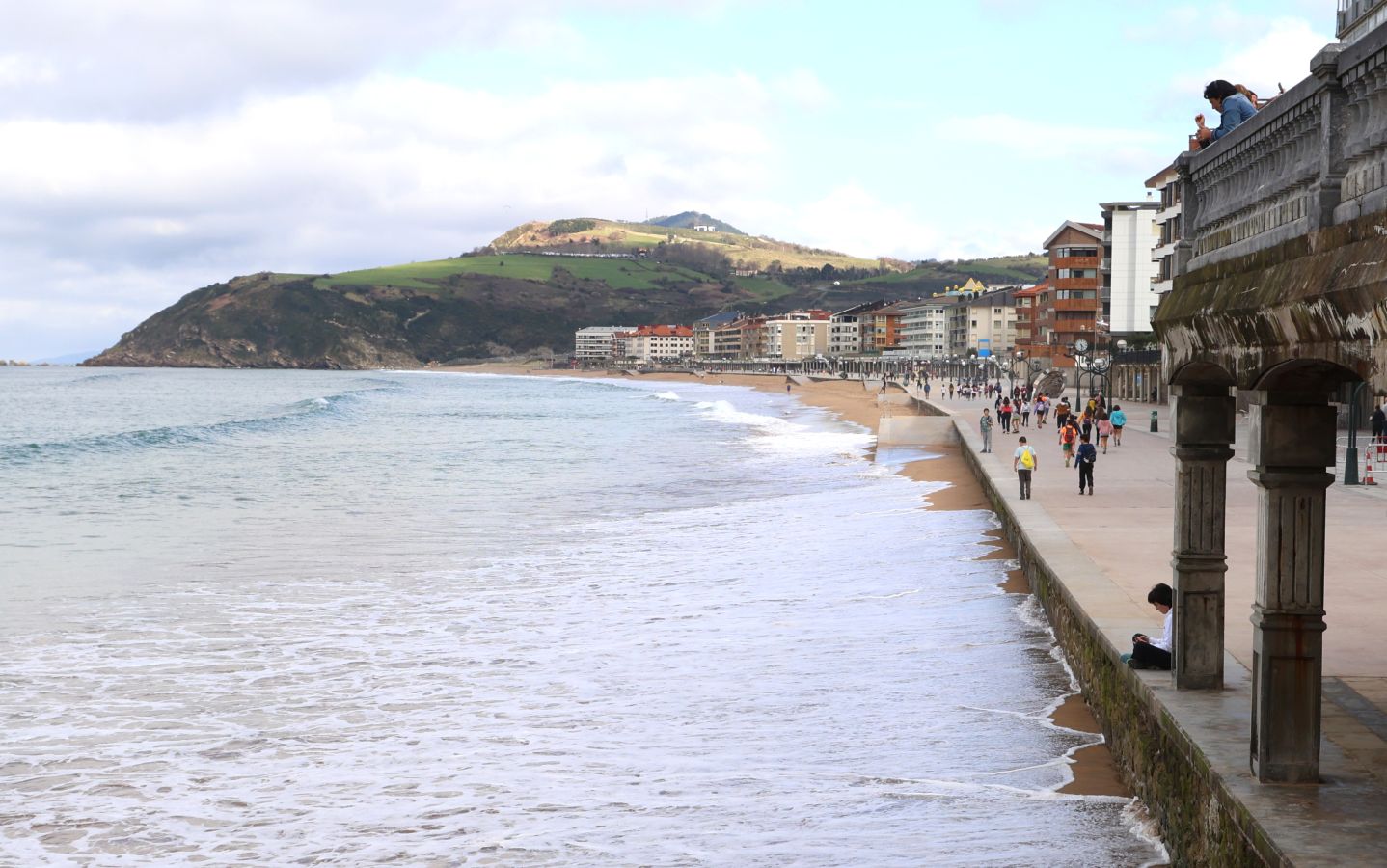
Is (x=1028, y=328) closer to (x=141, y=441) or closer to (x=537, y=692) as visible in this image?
(x=141, y=441)

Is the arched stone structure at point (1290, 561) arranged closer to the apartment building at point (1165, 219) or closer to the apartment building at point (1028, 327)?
the apartment building at point (1165, 219)

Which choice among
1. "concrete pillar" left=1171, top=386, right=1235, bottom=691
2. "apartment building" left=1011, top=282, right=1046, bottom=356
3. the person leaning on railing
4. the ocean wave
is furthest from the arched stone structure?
"apartment building" left=1011, top=282, right=1046, bottom=356

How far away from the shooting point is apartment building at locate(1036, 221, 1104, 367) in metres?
137

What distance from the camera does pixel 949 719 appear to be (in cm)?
1393

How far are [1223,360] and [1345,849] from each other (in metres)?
3.21

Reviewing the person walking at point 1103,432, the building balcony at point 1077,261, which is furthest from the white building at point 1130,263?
the person walking at point 1103,432

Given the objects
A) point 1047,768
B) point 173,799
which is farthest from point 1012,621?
point 173,799

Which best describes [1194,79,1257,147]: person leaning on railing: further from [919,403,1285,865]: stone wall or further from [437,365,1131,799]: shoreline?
[437,365,1131,799]: shoreline

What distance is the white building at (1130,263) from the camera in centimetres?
11119

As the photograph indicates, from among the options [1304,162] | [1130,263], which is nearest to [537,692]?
[1304,162]

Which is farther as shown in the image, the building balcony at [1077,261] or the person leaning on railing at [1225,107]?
the building balcony at [1077,261]

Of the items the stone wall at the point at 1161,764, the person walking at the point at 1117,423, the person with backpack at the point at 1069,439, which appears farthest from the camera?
the person walking at the point at 1117,423

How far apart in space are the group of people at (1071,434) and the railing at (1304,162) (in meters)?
19.1

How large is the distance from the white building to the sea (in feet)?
271
